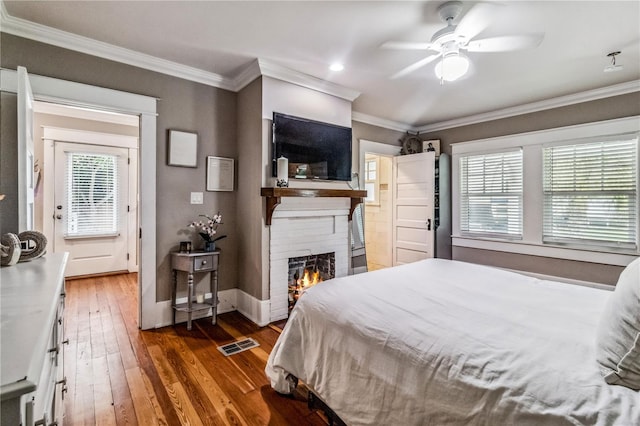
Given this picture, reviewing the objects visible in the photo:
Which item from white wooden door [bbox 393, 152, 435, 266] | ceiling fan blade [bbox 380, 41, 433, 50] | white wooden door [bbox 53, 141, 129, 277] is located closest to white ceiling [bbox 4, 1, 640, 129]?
ceiling fan blade [bbox 380, 41, 433, 50]

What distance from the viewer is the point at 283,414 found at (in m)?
1.77

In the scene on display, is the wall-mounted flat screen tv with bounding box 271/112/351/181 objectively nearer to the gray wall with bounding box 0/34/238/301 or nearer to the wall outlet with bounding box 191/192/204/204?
the gray wall with bounding box 0/34/238/301

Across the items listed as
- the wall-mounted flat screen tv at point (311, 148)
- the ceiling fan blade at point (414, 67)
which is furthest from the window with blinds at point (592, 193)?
the wall-mounted flat screen tv at point (311, 148)

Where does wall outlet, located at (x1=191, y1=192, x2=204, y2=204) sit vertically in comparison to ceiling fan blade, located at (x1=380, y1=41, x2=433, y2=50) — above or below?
below

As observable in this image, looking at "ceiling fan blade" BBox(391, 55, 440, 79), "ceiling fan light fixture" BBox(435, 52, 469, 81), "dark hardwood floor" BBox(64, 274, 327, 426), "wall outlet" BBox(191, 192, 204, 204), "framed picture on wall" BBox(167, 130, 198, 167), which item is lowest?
"dark hardwood floor" BBox(64, 274, 327, 426)

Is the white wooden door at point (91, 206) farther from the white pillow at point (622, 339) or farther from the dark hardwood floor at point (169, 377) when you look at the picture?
the white pillow at point (622, 339)

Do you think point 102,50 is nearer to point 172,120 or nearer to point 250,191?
point 172,120

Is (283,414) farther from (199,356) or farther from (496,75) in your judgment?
(496,75)

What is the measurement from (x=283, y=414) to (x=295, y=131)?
249 cm

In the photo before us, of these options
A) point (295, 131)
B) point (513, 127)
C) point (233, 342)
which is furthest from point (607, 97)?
point (233, 342)

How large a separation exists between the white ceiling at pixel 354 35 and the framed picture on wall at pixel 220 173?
2.96 ft

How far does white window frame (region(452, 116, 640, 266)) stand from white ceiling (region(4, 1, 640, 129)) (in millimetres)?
481

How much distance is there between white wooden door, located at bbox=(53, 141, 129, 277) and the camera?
454 centimetres

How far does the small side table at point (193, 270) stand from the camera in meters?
2.86
